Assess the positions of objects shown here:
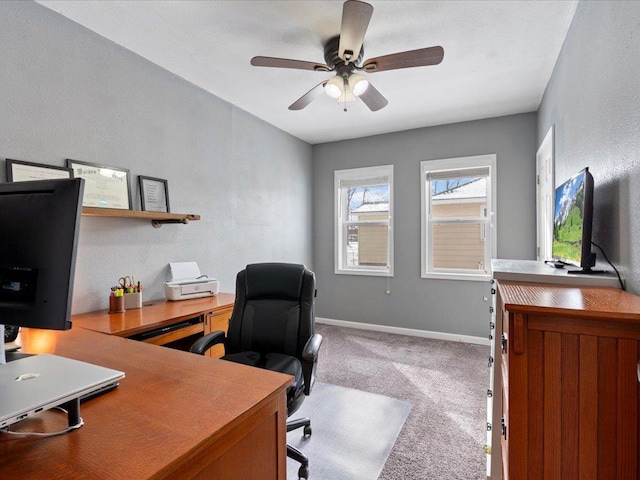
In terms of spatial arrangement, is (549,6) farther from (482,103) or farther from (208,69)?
(208,69)

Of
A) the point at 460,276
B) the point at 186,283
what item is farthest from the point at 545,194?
the point at 186,283

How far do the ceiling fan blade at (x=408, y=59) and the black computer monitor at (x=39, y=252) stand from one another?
1818mm

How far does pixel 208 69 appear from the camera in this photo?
2.59 m

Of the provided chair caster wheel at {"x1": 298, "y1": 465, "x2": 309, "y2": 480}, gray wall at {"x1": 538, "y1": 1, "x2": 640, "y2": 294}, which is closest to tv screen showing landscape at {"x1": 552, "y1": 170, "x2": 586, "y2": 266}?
gray wall at {"x1": 538, "y1": 1, "x2": 640, "y2": 294}

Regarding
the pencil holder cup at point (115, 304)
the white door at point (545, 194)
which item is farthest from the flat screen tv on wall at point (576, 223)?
the pencil holder cup at point (115, 304)

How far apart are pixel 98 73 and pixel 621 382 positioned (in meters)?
3.03

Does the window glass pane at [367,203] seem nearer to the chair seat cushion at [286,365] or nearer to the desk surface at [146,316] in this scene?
the desk surface at [146,316]

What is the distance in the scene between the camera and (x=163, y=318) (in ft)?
6.36

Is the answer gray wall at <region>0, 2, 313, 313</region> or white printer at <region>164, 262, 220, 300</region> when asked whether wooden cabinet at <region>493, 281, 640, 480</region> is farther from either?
gray wall at <region>0, 2, 313, 313</region>

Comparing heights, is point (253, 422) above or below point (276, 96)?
below

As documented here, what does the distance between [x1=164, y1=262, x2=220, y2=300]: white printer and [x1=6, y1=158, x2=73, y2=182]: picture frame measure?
0.99 m

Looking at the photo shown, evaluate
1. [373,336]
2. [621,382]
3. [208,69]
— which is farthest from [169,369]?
[373,336]

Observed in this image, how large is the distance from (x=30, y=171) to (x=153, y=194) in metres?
0.77

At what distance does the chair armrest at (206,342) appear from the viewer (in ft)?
5.60
